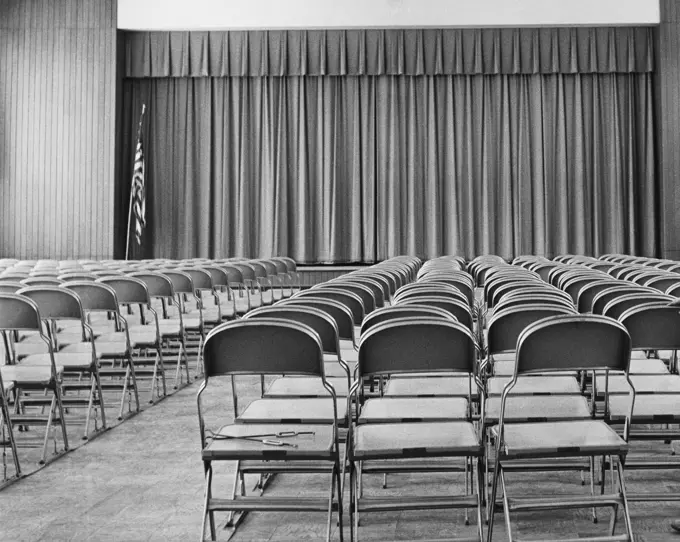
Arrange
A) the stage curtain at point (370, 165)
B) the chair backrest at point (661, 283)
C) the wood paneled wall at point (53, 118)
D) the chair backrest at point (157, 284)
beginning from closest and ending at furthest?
the chair backrest at point (661, 283)
the chair backrest at point (157, 284)
the wood paneled wall at point (53, 118)
the stage curtain at point (370, 165)

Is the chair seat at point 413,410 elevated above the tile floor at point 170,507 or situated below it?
above

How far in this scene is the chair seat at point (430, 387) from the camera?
4152 mm

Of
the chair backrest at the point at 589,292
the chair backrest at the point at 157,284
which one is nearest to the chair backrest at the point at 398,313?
the chair backrest at the point at 589,292

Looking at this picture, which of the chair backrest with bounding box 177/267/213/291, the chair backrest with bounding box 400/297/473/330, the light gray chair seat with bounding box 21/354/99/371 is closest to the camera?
the chair backrest with bounding box 400/297/473/330

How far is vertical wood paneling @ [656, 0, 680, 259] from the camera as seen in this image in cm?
1677

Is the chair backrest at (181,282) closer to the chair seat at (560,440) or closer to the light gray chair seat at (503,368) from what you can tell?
the light gray chair seat at (503,368)

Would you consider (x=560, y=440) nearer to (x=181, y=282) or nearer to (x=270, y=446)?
(x=270, y=446)

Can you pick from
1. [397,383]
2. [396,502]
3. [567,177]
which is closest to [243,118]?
[567,177]

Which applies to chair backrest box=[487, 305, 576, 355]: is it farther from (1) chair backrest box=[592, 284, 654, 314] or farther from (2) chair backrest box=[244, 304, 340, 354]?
(1) chair backrest box=[592, 284, 654, 314]

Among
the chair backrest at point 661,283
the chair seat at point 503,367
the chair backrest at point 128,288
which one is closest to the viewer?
the chair seat at point 503,367

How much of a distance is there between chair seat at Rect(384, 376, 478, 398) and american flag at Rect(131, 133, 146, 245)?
43.6 feet

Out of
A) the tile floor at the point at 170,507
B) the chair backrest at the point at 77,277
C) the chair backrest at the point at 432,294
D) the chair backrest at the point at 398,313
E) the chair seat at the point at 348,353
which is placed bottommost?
the tile floor at the point at 170,507

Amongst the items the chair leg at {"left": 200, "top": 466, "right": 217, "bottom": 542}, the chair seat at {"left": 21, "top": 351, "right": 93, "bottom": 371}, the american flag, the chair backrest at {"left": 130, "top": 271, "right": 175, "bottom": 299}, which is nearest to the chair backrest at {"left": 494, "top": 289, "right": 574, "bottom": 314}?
the chair leg at {"left": 200, "top": 466, "right": 217, "bottom": 542}

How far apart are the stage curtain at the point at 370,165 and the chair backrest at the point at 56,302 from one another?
1270 centimetres
